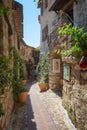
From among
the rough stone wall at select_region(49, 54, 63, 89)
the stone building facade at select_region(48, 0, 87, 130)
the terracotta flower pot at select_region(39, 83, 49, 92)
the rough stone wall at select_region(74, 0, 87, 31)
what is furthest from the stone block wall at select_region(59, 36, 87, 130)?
the terracotta flower pot at select_region(39, 83, 49, 92)

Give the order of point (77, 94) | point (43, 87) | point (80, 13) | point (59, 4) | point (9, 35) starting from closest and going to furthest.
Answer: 1. point (77, 94)
2. point (9, 35)
3. point (80, 13)
4. point (59, 4)
5. point (43, 87)

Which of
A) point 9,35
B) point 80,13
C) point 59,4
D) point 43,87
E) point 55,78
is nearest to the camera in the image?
point 9,35

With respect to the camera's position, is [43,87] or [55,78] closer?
[55,78]

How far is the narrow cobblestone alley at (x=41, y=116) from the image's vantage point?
6.41m

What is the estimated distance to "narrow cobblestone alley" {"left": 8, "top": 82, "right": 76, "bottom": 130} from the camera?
6406 millimetres

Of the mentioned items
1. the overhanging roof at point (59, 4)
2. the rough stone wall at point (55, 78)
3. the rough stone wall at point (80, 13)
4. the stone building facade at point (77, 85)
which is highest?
the overhanging roof at point (59, 4)

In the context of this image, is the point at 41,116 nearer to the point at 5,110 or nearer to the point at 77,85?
the point at 77,85

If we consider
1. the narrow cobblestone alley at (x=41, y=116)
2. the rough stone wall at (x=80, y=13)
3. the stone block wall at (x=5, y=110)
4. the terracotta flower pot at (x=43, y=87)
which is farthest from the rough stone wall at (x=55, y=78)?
the stone block wall at (x=5, y=110)

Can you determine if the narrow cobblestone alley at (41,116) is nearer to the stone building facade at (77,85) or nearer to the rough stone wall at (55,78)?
the stone building facade at (77,85)

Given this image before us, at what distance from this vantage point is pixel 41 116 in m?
7.55

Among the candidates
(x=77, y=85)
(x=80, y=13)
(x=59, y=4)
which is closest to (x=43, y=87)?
(x=59, y=4)

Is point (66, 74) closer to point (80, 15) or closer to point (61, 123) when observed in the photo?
point (61, 123)

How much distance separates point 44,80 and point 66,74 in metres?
5.87

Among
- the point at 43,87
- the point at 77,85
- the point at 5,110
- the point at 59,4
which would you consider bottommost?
the point at 43,87
